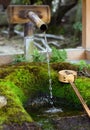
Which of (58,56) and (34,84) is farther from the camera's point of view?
(58,56)

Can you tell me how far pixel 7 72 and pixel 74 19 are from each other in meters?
8.75

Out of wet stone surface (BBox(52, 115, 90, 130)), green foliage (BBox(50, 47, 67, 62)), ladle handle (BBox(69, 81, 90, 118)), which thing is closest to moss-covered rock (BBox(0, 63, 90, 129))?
ladle handle (BBox(69, 81, 90, 118))

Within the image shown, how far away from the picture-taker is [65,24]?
37.9 feet

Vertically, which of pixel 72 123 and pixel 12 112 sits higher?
pixel 12 112

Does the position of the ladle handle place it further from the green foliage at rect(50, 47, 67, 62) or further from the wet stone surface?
the green foliage at rect(50, 47, 67, 62)

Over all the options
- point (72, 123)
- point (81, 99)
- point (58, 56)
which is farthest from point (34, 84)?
point (58, 56)

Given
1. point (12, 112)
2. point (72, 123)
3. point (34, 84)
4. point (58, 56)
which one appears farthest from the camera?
point (58, 56)

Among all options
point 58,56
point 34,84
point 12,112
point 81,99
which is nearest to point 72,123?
point 81,99

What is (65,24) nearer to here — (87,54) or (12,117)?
(87,54)

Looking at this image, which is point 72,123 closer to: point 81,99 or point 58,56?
point 81,99

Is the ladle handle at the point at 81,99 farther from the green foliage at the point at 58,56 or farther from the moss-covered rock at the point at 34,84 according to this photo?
the green foliage at the point at 58,56

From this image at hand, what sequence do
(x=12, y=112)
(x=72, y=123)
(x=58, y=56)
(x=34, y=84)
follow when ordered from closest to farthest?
(x=12, y=112) < (x=72, y=123) < (x=34, y=84) < (x=58, y=56)

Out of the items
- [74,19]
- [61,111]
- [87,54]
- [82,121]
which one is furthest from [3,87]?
[74,19]

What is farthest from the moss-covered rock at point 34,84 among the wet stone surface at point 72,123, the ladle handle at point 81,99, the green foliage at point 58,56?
the green foliage at point 58,56
